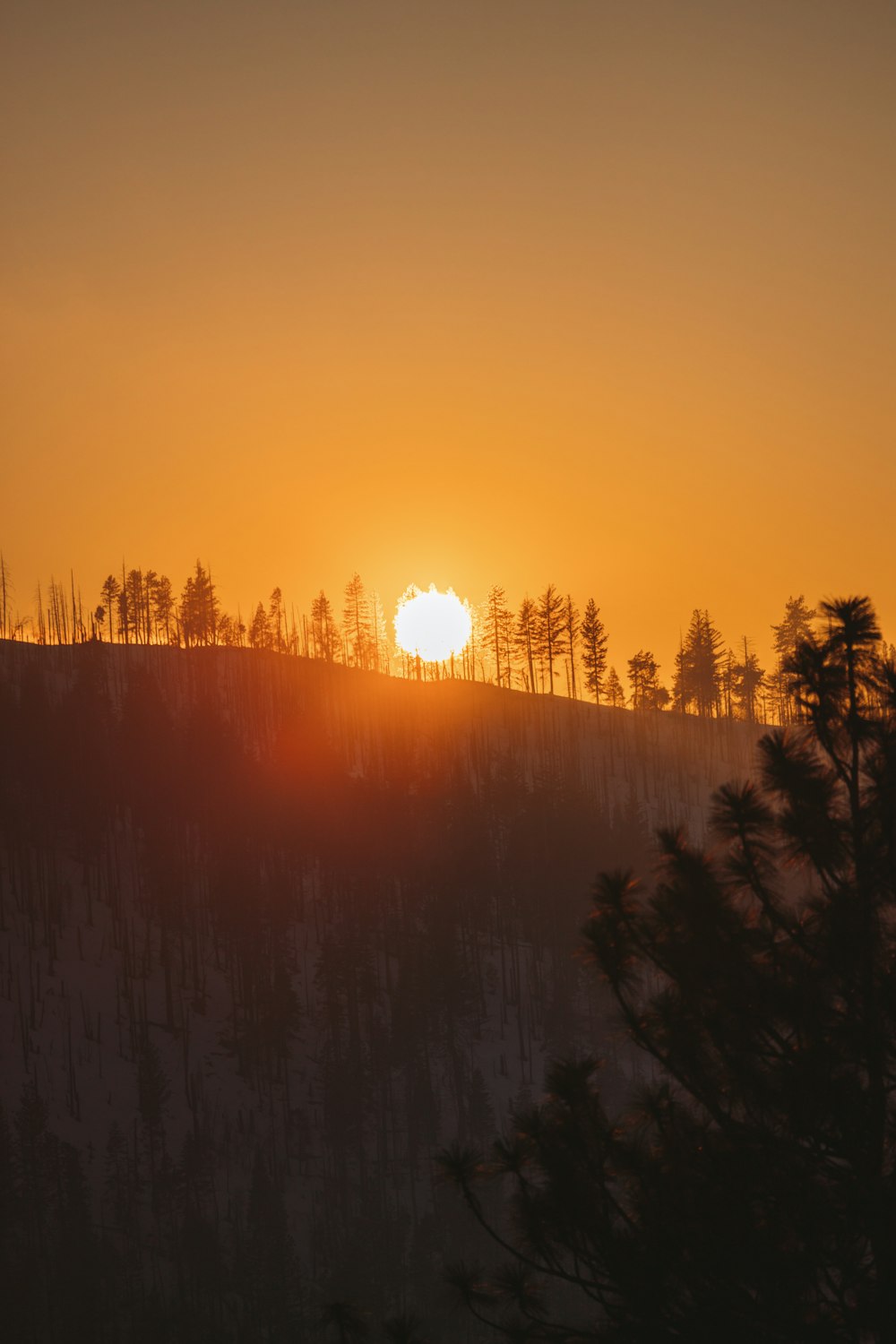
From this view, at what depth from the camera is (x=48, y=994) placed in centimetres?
9819

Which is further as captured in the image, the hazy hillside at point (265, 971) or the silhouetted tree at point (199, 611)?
the silhouetted tree at point (199, 611)

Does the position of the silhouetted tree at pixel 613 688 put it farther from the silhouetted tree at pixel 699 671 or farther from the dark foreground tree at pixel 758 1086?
the dark foreground tree at pixel 758 1086

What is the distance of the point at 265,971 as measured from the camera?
107125mm

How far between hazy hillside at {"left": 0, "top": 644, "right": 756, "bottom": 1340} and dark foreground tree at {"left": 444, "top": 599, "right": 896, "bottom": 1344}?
69.6 m

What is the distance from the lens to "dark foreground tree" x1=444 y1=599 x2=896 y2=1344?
38.1ft

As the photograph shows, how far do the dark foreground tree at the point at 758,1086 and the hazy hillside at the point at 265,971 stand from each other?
69.6 metres

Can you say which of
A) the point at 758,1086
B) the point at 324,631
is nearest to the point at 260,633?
the point at 324,631

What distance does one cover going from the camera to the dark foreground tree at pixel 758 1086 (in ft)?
38.1

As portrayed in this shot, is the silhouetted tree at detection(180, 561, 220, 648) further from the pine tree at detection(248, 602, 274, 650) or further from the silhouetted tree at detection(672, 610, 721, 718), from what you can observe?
the silhouetted tree at detection(672, 610, 721, 718)

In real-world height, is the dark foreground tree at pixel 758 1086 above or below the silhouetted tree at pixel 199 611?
below

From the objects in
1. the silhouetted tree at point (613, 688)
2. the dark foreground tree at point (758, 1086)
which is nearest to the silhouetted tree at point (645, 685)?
the silhouetted tree at point (613, 688)

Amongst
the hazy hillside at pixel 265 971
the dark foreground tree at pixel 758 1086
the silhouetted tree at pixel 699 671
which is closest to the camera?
the dark foreground tree at pixel 758 1086

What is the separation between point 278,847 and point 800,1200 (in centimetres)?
11957

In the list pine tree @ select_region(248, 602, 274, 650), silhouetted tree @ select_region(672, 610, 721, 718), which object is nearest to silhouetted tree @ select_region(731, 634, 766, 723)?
silhouetted tree @ select_region(672, 610, 721, 718)
